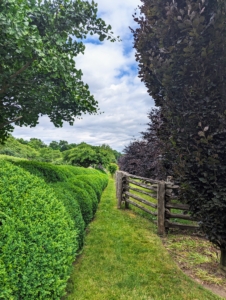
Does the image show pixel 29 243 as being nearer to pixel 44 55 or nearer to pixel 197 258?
pixel 44 55

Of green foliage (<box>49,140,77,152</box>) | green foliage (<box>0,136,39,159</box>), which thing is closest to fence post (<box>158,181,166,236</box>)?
green foliage (<box>0,136,39,159</box>)

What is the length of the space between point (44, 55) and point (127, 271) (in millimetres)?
3453

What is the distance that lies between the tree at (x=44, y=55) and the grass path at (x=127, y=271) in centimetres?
304

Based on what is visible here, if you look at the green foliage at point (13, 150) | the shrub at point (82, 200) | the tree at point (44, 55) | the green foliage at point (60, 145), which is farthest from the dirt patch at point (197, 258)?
the green foliage at point (60, 145)

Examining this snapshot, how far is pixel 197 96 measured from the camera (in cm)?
269

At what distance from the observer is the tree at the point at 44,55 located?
2734 millimetres

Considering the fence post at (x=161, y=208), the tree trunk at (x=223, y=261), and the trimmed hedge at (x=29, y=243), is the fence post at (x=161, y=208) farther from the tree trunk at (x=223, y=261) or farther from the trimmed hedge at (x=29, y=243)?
the trimmed hedge at (x=29, y=243)

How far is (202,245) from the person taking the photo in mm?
4094

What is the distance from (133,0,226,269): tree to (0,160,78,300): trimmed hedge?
1.82m

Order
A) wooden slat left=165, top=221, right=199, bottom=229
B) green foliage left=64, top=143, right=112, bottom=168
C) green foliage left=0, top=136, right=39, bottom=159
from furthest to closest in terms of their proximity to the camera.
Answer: green foliage left=0, top=136, right=39, bottom=159, green foliage left=64, top=143, right=112, bottom=168, wooden slat left=165, top=221, right=199, bottom=229

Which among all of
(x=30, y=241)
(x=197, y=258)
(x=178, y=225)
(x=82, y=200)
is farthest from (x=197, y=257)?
(x=30, y=241)

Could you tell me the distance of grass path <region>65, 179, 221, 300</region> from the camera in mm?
2539

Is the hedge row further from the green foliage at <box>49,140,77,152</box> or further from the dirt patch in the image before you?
the green foliage at <box>49,140,77,152</box>

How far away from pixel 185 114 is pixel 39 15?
3164mm
